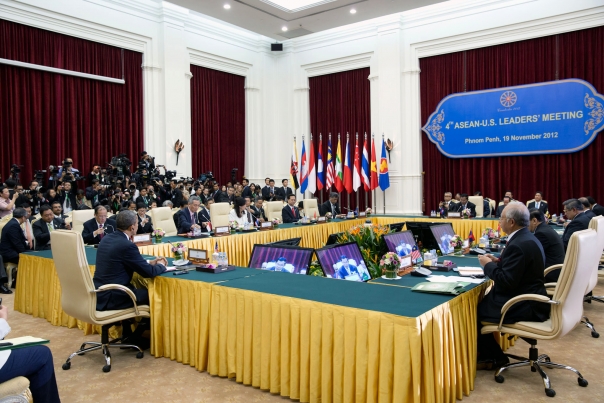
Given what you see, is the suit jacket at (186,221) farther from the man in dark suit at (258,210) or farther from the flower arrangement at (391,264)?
the flower arrangement at (391,264)

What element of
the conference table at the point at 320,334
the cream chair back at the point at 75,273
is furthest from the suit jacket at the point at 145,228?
the conference table at the point at 320,334

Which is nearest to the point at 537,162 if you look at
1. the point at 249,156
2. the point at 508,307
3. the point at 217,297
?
the point at 249,156

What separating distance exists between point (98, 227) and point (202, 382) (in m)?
3.13

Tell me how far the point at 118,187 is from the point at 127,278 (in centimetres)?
510

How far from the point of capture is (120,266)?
136 inches

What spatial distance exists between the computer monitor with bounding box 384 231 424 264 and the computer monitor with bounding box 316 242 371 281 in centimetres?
38

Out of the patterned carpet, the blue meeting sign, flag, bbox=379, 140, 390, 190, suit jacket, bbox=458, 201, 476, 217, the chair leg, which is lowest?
the patterned carpet

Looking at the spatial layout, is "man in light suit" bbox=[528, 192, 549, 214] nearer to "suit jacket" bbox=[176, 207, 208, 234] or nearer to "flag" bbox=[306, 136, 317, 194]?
"flag" bbox=[306, 136, 317, 194]

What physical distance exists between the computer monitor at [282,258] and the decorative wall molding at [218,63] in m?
8.57

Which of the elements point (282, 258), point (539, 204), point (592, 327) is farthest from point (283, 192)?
point (592, 327)

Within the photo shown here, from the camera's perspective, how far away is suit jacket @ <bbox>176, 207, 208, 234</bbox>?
6.43 meters

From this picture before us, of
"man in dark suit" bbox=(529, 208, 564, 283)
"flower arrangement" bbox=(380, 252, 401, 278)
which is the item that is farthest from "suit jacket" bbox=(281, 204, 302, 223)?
"flower arrangement" bbox=(380, 252, 401, 278)

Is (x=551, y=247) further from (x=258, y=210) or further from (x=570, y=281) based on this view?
(x=258, y=210)

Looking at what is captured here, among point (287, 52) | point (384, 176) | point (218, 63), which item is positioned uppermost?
point (287, 52)
